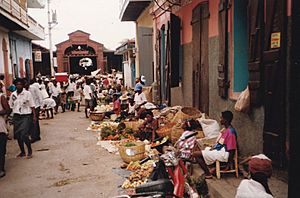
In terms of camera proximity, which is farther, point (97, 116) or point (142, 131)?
point (97, 116)

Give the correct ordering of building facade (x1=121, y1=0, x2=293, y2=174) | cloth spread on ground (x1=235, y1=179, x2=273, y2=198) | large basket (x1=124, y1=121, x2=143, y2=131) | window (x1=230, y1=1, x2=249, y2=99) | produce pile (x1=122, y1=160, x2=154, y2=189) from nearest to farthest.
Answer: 1. cloth spread on ground (x1=235, y1=179, x2=273, y2=198)
2. building facade (x1=121, y1=0, x2=293, y2=174)
3. produce pile (x1=122, y1=160, x2=154, y2=189)
4. window (x1=230, y1=1, x2=249, y2=99)
5. large basket (x1=124, y1=121, x2=143, y2=131)

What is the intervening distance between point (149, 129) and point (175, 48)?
2.87 m

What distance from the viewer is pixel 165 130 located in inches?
362

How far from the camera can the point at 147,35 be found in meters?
22.9

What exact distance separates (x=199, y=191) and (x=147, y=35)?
17992mm

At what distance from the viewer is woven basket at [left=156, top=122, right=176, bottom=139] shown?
9.06 m

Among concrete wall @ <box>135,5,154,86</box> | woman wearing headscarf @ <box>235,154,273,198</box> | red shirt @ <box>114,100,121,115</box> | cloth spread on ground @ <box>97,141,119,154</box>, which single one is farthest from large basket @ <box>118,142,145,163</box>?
concrete wall @ <box>135,5,154,86</box>

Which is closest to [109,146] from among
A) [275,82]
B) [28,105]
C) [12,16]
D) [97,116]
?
[28,105]

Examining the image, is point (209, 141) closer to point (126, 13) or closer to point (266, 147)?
point (266, 147)

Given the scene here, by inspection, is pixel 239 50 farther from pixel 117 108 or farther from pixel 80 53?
pixel 80 53

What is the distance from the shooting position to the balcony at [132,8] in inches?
707

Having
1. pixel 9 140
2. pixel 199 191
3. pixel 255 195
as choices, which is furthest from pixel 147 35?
pixel 255 195

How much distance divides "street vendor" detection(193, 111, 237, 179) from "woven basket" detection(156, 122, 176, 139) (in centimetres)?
284

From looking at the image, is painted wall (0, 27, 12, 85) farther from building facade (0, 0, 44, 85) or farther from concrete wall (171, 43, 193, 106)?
concrete wall (171, 43, 193, 106)
